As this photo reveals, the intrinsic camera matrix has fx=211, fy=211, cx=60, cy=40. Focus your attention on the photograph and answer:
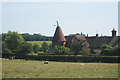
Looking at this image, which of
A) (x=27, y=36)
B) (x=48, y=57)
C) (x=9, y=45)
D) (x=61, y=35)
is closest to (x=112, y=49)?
(x=48, y=57)

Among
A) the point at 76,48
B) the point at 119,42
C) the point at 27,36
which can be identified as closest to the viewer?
the point at 76,48

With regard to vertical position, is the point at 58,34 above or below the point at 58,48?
above

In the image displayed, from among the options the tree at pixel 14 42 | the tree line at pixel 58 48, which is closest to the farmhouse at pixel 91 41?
the tree line at pixel 58 48

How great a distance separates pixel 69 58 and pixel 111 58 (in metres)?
9.37

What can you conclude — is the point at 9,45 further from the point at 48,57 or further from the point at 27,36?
the point at 27,36

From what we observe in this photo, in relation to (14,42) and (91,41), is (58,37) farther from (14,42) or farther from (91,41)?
(14,42)

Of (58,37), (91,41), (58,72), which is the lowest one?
(58,72)

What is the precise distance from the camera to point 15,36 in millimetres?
77000

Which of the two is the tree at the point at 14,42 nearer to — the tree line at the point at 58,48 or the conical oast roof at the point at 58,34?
the tree line at the point at 58,48

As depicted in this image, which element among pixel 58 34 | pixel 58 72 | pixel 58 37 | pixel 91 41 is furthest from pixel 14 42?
pixel 58 72

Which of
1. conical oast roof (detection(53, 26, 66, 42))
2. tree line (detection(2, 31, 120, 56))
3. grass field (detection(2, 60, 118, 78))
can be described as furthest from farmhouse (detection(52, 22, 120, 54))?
grass field (detection(2, 60, 118, 78))

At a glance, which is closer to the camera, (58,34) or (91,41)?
(58,34)

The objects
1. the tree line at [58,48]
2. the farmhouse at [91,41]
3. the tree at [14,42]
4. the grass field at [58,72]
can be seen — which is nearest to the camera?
the grass field at [58,72]

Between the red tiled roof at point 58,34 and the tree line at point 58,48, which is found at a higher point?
the red tiled roof at point 58,34
